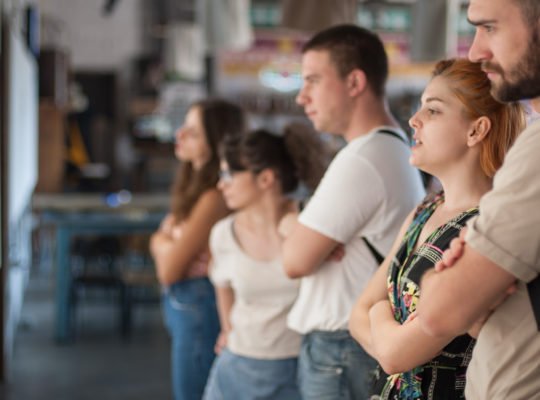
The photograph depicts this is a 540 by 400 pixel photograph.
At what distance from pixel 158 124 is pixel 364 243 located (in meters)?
13.2

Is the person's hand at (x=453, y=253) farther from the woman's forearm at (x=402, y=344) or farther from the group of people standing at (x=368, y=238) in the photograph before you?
the woman's forearm at (x=402, y=344)

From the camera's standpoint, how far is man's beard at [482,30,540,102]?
3.70 ft

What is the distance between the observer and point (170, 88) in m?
13.0

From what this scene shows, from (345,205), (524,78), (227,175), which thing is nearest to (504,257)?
(524,78)

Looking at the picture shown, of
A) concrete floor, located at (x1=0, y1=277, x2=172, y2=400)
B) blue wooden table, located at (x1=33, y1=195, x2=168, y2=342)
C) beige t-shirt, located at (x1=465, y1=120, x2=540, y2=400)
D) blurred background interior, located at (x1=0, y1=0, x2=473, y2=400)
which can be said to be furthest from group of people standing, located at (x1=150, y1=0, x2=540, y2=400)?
blue wooden table, located at (x1=33, y1=195, x2=168, y2=342)

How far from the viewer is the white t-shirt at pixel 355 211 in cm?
193

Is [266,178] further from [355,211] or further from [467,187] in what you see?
[467,187]

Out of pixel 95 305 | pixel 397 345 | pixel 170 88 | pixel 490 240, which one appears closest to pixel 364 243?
pixel 397 345

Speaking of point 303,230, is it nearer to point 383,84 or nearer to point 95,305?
point 383,84

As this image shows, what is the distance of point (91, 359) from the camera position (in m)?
5.82

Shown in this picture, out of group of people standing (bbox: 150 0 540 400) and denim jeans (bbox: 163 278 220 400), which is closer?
→ group of people standing (bbox: 150 0 540 400)

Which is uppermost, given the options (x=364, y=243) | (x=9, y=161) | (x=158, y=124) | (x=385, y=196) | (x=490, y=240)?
(x=490, y=240)

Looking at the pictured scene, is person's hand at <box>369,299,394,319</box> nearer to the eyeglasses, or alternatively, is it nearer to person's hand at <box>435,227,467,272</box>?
person's hand at <box>435,227,467,272</box>

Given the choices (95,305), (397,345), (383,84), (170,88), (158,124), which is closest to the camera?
(397,345)
